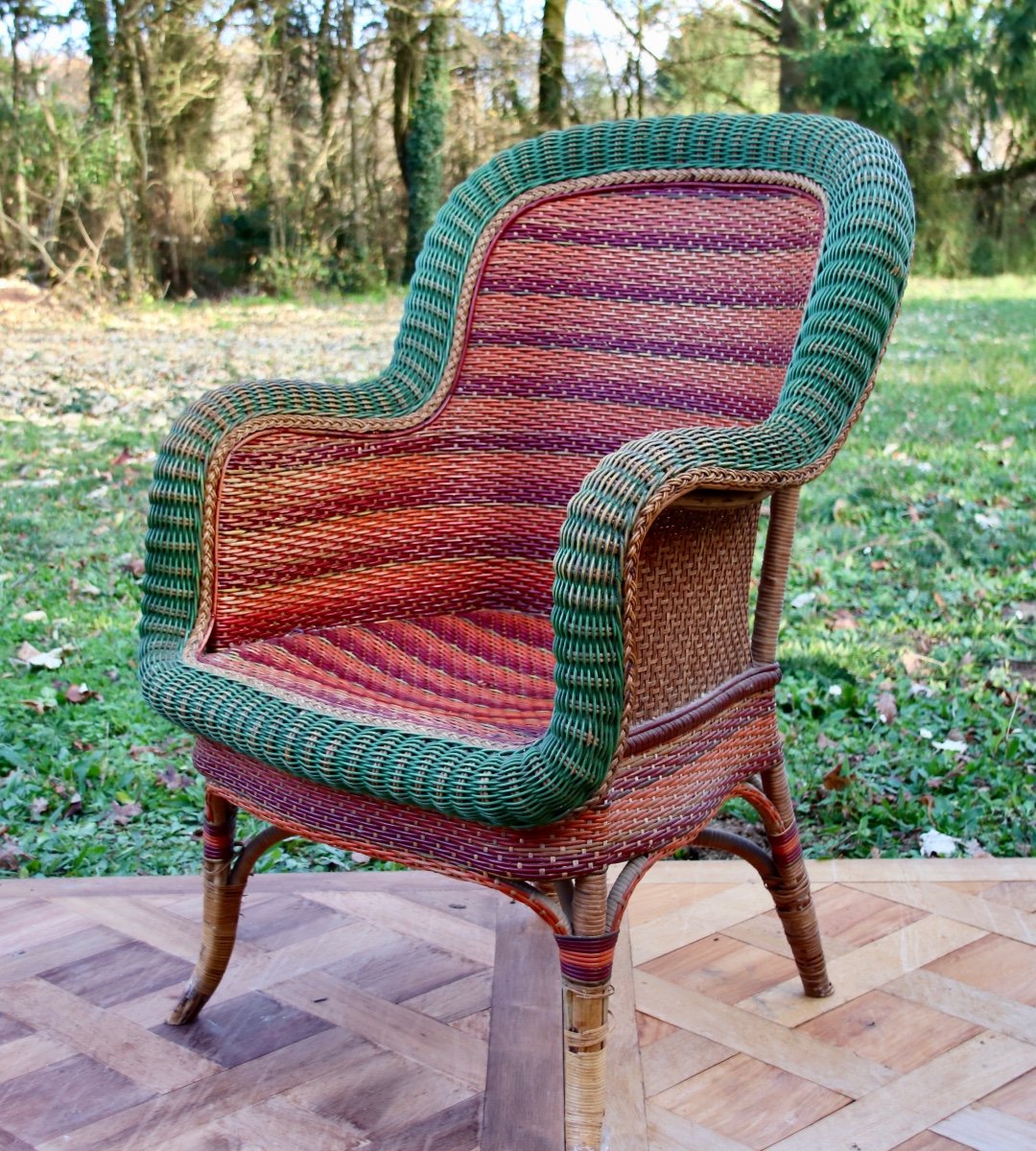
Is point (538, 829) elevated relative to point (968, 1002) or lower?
elevated

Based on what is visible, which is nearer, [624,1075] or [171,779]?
[624,1075]

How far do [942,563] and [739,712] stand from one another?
1.98m

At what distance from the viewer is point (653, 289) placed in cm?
169

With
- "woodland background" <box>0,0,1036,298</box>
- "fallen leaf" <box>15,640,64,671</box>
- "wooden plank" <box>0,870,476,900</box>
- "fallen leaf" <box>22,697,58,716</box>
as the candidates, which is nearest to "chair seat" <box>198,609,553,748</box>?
"wooden plank" <box>0,870,476,900</box>

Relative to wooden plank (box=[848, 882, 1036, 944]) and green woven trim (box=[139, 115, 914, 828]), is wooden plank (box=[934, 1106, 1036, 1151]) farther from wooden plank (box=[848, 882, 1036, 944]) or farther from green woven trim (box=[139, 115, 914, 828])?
green woven trim (box=[139, 115, 914, 828])

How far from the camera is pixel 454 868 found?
119cm

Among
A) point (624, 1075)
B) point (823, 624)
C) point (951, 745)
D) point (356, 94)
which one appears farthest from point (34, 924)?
point (356, 94)

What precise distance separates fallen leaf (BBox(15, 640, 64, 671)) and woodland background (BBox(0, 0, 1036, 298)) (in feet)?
18.4

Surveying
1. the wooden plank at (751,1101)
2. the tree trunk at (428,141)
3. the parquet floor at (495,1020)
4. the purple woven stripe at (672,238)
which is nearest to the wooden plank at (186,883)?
the parquet floor at (495,1020)

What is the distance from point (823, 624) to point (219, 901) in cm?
170

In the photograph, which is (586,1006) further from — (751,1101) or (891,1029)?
(891,1029)

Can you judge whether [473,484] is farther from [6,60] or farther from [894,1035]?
[6,60]

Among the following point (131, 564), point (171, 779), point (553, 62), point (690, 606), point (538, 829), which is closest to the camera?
point (538, 829)

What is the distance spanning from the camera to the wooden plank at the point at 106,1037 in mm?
1484
